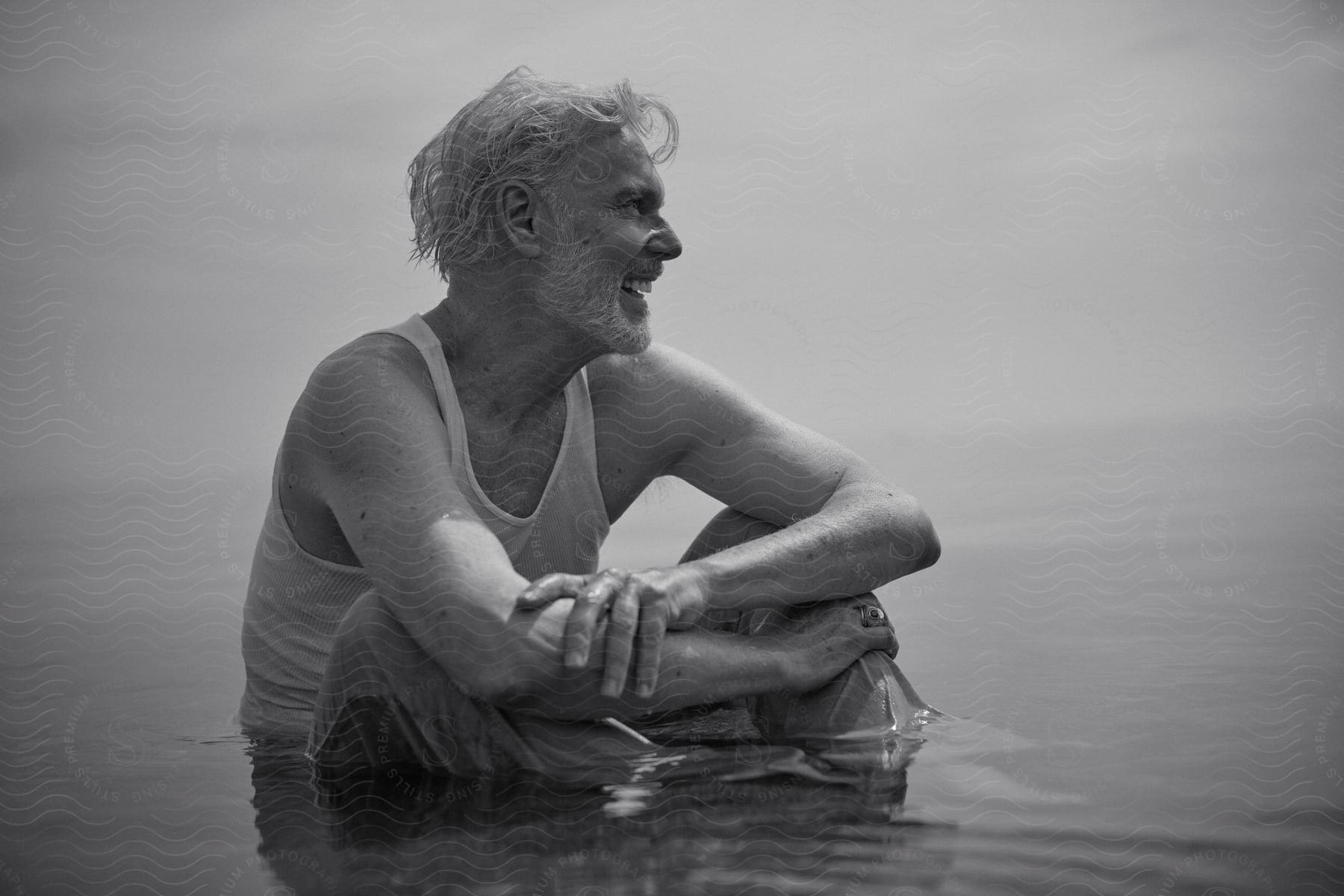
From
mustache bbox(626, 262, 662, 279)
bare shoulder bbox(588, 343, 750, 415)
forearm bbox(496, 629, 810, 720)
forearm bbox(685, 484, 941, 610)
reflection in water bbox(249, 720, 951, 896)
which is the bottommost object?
reflection in water bbox(249, 720, 951, 896)

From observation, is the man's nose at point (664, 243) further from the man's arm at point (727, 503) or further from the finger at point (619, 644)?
the finger at point (619, 644)

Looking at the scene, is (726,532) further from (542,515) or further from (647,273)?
(647,273)

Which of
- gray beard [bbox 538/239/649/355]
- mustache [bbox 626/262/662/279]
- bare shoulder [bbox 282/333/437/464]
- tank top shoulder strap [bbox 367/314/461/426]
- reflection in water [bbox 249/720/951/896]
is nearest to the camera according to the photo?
reflection in water [bbox 249/720/951/896]

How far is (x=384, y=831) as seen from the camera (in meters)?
2.57

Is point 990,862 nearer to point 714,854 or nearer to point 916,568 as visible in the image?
point 714,854

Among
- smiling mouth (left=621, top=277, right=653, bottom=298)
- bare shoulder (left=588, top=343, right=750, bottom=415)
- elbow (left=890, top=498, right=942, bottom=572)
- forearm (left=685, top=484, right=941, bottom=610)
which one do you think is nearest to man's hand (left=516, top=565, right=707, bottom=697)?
forearm (left=685, top=484, right=941, bottom=610)

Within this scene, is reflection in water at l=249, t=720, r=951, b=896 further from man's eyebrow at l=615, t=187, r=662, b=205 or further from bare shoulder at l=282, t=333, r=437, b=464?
man's eyebrow at l=615, t=187, r=662, b=205

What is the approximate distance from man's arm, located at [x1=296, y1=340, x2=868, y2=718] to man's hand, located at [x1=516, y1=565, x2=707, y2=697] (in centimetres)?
3

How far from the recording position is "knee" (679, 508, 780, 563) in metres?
3.34

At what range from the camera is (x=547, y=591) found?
2.67m

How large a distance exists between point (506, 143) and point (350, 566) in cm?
110

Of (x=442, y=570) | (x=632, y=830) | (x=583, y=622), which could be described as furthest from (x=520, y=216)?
(x=632, y=830)

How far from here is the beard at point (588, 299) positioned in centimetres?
325

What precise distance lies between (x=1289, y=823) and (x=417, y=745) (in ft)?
5.68
